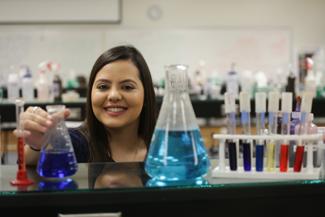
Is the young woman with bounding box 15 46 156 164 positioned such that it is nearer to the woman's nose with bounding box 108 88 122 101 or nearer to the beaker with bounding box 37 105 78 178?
the woman's nose with bounding box 108 88 122 101

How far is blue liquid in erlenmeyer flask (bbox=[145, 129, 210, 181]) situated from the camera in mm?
723

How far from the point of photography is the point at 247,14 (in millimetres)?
5516

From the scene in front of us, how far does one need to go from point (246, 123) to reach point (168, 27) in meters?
4.72

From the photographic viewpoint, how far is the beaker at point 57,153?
757 millimetres

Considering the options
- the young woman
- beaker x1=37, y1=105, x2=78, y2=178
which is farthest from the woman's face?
beaker x1=37, y1=105, x2=78, y2=178

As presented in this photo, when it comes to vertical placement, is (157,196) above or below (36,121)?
below

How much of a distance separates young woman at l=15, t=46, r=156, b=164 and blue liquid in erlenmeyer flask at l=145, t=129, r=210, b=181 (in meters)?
0.40

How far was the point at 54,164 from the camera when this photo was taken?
0.76 m

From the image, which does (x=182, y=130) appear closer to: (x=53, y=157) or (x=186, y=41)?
(x=53, y=157)

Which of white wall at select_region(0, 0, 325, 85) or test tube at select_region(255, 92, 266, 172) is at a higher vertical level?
white wall at select_region(0, 0, 325, 85)

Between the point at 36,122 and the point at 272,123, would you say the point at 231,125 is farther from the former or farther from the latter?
the point at 36,122

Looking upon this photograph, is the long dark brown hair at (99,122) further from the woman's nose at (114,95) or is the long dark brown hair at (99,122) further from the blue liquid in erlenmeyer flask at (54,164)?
the blue liquid in erlenmeyer flask at (54,164)

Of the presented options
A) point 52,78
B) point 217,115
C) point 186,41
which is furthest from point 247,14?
point 52,78

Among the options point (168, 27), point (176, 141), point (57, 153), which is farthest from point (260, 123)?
point (168, 27)
